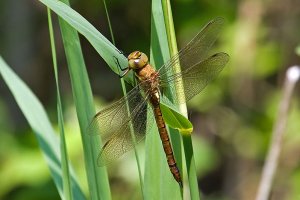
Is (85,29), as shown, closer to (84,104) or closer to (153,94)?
(84,104)

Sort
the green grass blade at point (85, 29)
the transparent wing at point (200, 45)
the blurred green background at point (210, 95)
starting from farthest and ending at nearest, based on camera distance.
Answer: the blurred green background at point (210, 95) < the transparent wing at point (200, 45) < the green grass blade at point (85, 29)

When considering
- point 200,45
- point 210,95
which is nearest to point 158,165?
point 200,45

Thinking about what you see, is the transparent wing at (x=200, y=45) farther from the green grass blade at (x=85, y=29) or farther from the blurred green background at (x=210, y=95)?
the blurred green background at (x=210, y=95)

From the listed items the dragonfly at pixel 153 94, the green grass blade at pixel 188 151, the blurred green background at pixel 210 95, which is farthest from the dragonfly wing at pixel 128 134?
the blurred green background at pixel 210 95

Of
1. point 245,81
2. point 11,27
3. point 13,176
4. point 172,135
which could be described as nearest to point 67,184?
point 172,135

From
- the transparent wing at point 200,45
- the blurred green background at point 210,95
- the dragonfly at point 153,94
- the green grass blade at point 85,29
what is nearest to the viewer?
the green grass blade at point 85,29

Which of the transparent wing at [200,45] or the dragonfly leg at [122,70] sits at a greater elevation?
the transparent wing at [200,45]
